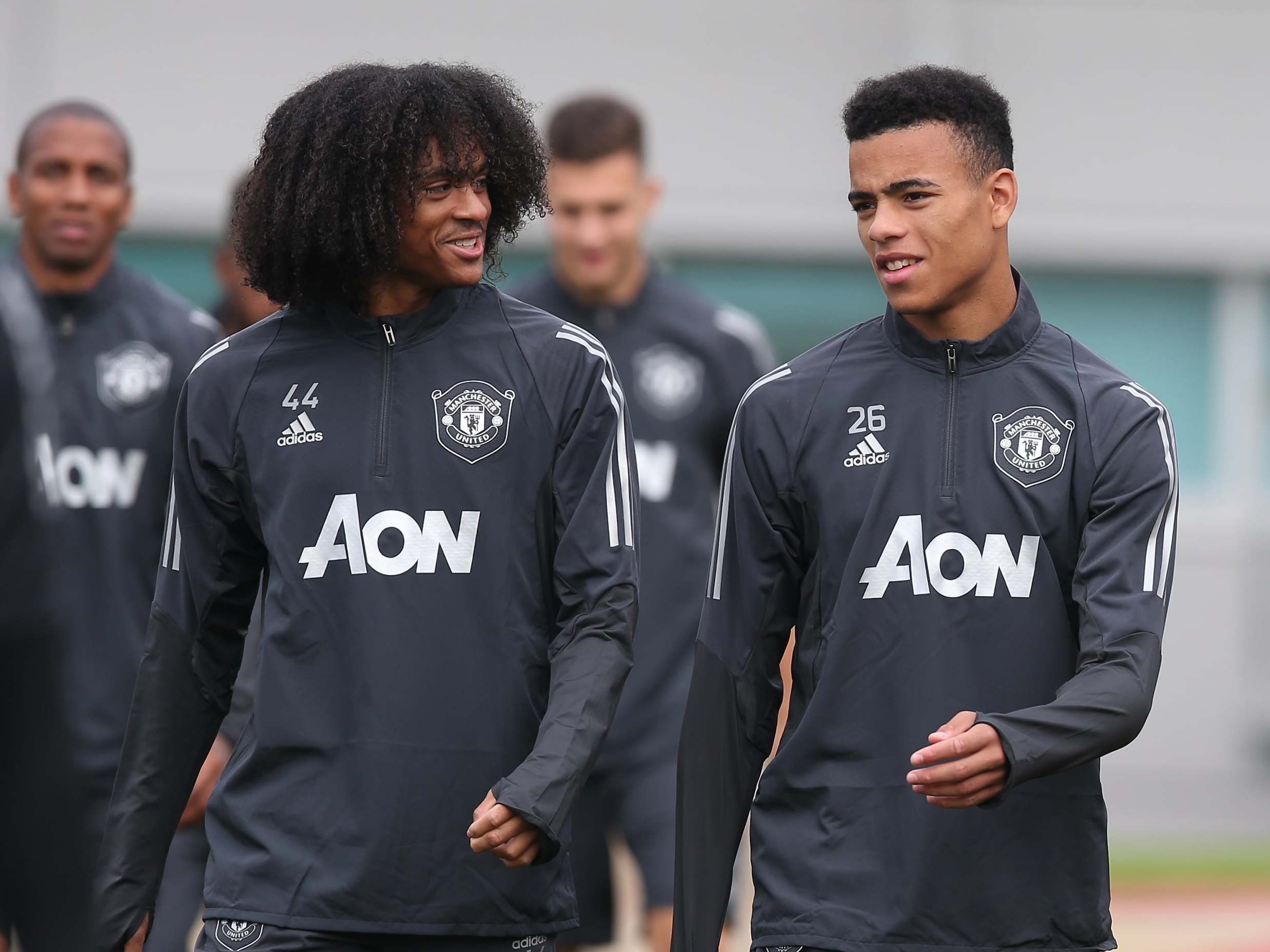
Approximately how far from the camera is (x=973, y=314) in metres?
4.30

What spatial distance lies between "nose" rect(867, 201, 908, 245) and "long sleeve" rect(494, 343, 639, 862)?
1.93 ft

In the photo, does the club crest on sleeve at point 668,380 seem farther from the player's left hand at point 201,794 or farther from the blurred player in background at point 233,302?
the player's left hand at point 201,794

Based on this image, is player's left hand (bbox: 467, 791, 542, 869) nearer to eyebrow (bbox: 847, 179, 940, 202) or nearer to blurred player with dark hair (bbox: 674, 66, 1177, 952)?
blurred player with dark hair (bbox: 674, 66, 1177, 952)

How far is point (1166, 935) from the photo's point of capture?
10055mm

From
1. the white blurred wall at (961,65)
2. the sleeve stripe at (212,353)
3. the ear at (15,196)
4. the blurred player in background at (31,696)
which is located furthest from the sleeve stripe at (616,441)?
the white blurred wall at (961,65)

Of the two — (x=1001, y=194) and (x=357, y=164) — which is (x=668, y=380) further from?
(x=357, y=164)

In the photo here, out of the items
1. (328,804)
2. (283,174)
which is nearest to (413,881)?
(328,804)

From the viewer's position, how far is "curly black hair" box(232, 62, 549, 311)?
13.9 feet

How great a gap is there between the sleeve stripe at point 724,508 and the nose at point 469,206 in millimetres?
638

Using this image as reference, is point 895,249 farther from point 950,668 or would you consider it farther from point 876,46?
point 876,46

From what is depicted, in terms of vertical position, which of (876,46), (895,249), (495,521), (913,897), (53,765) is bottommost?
(913,897)

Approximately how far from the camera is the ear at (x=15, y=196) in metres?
6.73

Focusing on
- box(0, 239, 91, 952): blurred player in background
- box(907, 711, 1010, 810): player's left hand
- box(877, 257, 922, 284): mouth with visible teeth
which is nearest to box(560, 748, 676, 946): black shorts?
box(877, 257, 922, 284): mouth with visible teeth

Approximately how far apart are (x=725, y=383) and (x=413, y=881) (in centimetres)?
297
